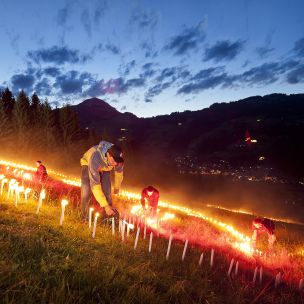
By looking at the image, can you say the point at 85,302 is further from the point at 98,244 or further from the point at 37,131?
the point at 37,131

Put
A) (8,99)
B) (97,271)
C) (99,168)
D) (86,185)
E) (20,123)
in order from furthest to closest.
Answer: (8,99) < (20,123) < (86,185) < (99,168) < (97,271)

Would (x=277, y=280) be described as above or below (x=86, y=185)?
below

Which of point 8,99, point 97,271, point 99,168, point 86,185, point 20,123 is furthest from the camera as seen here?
point 8,99

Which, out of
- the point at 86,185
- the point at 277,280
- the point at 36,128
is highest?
the point at 36,128

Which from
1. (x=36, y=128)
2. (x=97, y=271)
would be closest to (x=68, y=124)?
(x=36, y=128)

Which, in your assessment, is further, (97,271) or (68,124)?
(68,124)

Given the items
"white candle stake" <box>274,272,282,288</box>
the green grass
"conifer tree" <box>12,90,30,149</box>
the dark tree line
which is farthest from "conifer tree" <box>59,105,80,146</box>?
"white candle stake" <box>274,272,282,288</box>

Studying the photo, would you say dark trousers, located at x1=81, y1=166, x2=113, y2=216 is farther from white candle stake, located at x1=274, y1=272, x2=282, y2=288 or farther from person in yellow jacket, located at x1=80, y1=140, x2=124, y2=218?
white candle stake, located at x1=274, y1=272, x2=282, y2=288

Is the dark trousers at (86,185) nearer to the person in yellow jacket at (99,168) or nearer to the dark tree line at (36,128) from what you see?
the person in yellow jacket at (99,168)

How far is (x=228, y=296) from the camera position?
615cm

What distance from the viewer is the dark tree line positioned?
188ft

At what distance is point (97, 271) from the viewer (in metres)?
5.21

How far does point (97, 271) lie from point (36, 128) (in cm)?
5952

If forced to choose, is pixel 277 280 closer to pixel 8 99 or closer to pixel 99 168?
pixel 99 168
